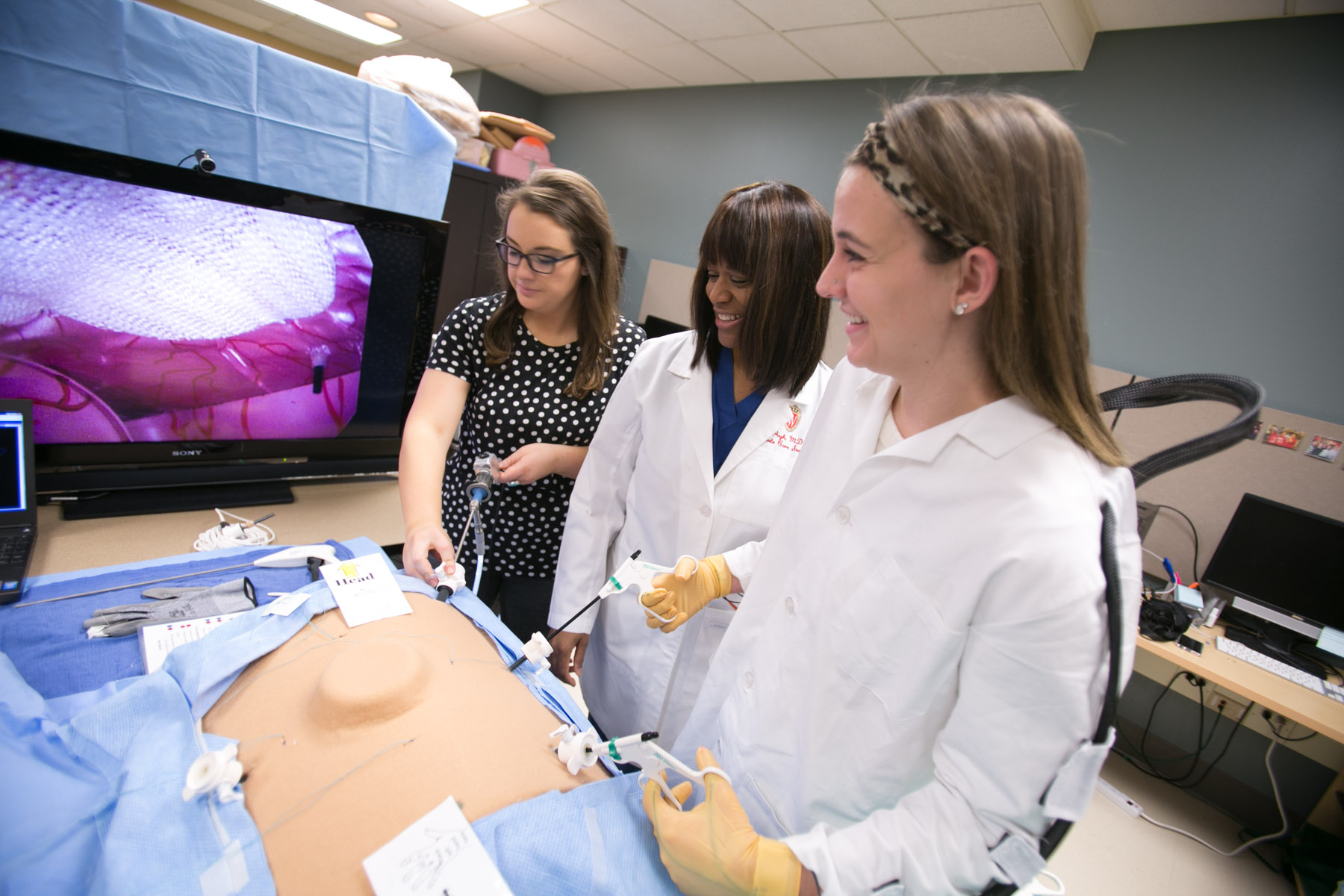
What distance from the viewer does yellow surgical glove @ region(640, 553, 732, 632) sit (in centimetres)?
105

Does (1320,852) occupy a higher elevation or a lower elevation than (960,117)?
lower

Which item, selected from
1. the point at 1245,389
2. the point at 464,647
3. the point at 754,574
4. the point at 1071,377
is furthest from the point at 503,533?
the point at 1245,389

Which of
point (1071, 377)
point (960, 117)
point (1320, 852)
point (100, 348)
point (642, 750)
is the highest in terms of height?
point (960, 117)

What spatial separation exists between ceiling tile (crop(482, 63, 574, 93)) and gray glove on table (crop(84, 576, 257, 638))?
6174mm

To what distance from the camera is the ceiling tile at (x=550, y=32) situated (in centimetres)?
449

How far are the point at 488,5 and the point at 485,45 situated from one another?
1027 mm

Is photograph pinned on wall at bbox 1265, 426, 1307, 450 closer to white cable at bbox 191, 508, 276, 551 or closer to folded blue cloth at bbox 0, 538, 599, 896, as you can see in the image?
folded blue cloth at bbox 0, 538, 599, 896

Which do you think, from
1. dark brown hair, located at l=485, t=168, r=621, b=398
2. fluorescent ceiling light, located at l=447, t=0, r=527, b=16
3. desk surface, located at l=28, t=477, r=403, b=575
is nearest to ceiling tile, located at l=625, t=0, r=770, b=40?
fluorescent ceiling light, located at l=447, t=0, r=527, b=16

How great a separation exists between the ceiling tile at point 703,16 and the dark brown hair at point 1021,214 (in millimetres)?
3604

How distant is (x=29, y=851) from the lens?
1.89ft

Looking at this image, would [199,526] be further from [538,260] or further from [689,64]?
[689,64]

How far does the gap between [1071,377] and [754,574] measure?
479 millimetres

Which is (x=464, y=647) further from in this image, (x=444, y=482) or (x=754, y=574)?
(x=444, y=482)

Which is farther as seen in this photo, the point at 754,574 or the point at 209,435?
the point at 209,435
